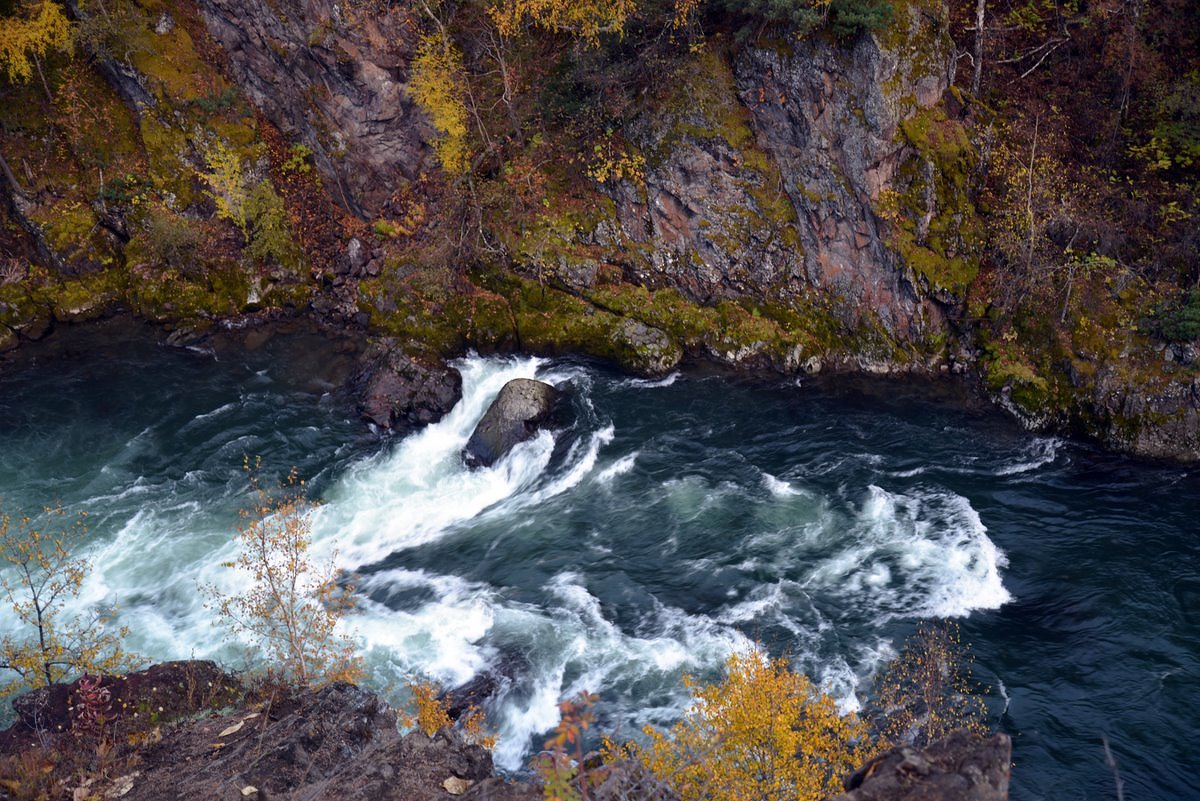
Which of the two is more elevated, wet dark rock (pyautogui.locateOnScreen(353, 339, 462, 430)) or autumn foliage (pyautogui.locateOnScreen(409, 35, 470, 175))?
autumn foliage (pyautogui.locateOnScreen(409, 35, 470, 175))

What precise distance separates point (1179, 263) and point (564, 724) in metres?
28.6

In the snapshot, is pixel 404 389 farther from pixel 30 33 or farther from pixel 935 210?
pixel 30 33

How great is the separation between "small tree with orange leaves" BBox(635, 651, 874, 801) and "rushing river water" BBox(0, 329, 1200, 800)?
220 cm

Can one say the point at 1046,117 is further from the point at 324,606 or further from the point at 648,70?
the point at 324,606

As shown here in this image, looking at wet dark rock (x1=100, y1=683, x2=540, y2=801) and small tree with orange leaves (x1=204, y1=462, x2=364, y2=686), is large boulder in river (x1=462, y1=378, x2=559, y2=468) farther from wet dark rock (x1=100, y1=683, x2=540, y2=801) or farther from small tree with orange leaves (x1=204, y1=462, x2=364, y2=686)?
wet dark rock (x1=100, y1=683, x2=540, y2=801)

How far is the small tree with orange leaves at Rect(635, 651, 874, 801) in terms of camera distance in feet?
48.4

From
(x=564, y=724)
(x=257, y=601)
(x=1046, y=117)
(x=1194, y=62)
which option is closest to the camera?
(x=564, y=724)

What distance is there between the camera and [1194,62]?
30031 millimetres

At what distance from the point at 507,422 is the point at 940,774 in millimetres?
19717

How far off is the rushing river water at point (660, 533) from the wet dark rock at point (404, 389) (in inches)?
28.3

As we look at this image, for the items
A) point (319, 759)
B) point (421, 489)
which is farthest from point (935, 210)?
point (319, 759)

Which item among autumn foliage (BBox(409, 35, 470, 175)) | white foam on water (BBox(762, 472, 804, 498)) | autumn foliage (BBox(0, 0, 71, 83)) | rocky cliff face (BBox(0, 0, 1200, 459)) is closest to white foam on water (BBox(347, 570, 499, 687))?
white foam on water (BBox(762, 472, 804, 498))

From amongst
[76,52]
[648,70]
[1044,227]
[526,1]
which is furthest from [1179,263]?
[76,52]

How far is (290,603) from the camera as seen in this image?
66.5 ft
